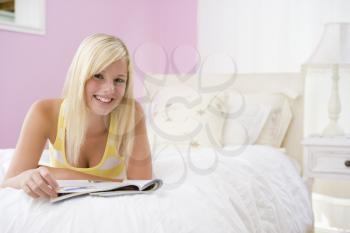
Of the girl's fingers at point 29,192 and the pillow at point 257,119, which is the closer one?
the girl's fingers at point 29,192

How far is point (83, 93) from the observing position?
1.32 meters

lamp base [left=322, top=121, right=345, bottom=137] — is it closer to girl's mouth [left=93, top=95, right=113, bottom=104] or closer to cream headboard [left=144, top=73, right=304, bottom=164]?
cream headboard [left=144, top=73, right=304, bottom=164]

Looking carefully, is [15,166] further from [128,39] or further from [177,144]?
[128,39]

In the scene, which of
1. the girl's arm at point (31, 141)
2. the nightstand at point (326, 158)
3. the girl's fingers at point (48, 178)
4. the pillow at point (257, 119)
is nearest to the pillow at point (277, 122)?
the pillow at point (257, 119)

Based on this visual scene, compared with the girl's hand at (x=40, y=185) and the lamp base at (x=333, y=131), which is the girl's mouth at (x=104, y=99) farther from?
the lamp base at (x=333, y=131)

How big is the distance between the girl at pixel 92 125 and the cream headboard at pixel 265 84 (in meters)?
1.52

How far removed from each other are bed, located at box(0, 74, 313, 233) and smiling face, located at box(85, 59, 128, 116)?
28 centimetres

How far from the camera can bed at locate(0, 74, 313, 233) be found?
0.92 meters

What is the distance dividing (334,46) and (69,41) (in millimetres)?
1652

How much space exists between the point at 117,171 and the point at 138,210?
46cm

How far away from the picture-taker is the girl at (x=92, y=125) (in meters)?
1.28

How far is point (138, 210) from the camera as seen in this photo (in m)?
0.94

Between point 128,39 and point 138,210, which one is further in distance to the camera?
point 128,39

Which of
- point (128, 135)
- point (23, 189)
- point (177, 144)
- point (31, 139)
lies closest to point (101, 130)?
point (128, 135)
